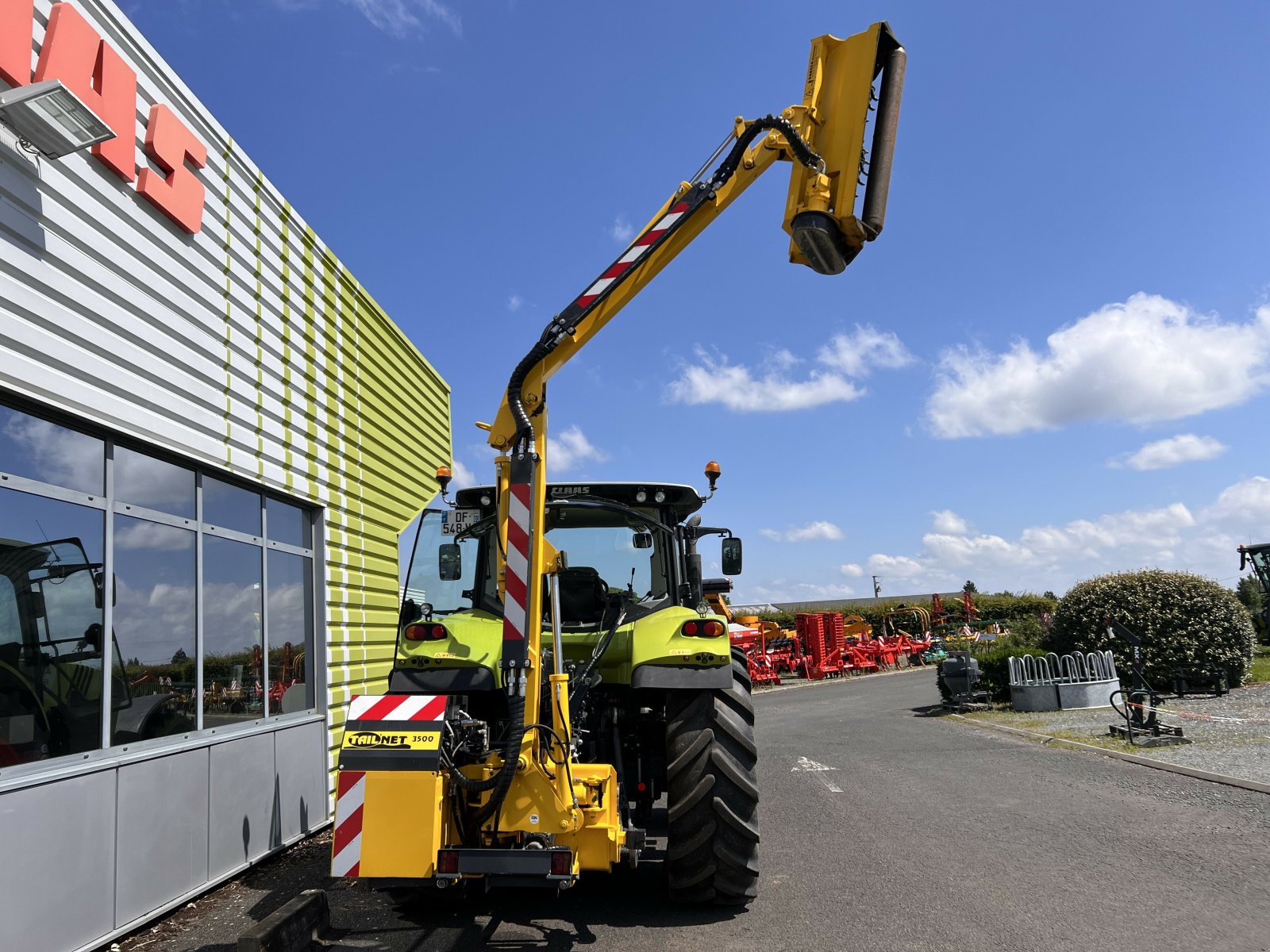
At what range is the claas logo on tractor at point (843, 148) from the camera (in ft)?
16.2

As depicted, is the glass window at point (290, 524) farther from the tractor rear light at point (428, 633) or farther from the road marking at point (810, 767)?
the road marking at point (810, 767)

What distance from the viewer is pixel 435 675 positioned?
5117 millimetres

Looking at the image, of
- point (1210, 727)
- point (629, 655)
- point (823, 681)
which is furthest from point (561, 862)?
point (823, 681)

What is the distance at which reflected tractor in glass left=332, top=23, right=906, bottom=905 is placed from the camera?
166 inches

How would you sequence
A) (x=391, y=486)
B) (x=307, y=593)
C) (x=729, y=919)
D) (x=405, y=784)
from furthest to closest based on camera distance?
(x=391, y=486) < (x=307, y=593) < (x=729, y=919) < (x=405, y=784)

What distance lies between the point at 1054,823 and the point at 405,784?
5178 mm

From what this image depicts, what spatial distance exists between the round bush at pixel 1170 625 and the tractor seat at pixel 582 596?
12778mm

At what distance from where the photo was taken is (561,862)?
4207 millimetres

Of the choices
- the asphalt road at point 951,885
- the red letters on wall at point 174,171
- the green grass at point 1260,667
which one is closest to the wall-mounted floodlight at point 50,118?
the red letters on wall at point 174,171

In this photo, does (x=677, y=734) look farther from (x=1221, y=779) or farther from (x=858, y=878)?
(x=1221, y=779)

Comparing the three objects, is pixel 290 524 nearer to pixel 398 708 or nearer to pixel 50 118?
pixel 398 708

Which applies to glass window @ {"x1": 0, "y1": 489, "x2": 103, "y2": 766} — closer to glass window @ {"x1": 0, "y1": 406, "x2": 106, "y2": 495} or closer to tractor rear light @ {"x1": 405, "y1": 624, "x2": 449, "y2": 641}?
glass window @ {"x1": 0, "y1": 406, "x2": 106, "y2": 495}

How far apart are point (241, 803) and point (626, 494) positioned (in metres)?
3.31

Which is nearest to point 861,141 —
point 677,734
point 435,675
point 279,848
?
point 677,734
